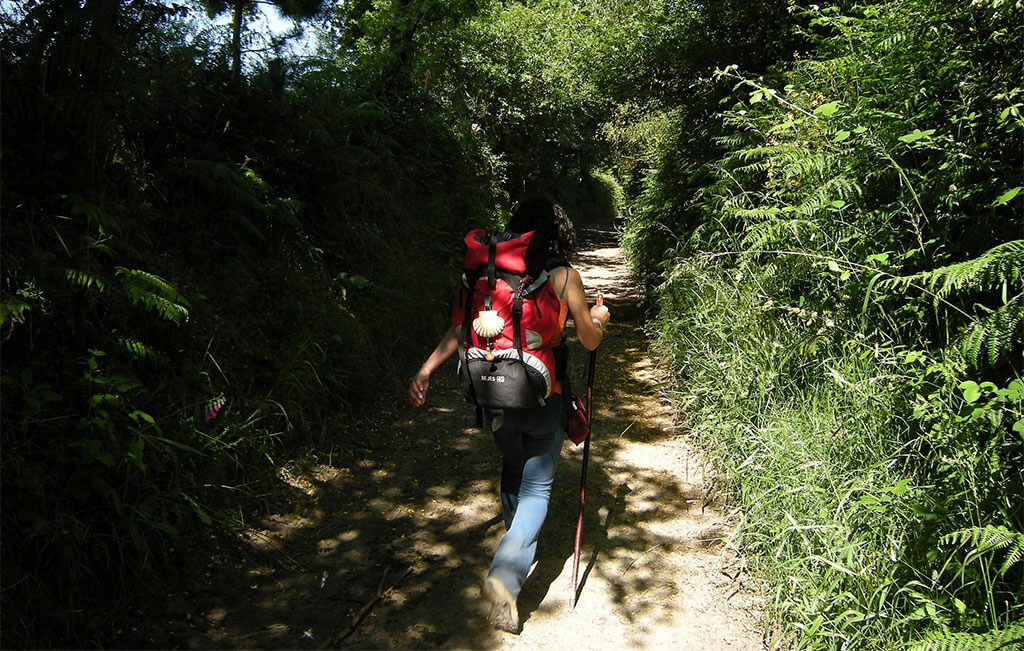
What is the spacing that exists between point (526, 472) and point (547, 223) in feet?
4.10

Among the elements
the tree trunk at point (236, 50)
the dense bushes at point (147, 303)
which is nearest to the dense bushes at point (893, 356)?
the dense bushes at point (147, 303)

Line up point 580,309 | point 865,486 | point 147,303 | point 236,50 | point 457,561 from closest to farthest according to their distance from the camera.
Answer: point 865,486, point 580,309, point 147,303, point 457,561, point 236,50

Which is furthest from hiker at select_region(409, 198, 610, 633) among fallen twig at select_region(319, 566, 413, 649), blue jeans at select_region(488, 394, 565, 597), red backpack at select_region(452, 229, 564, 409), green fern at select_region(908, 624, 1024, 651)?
green fern at select_region(908, 624, 1024, 651)

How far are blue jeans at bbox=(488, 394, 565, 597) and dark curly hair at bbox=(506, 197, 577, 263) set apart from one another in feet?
2.52

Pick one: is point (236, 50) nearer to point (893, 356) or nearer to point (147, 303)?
point (147, 303)

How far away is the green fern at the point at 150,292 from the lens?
134 inches

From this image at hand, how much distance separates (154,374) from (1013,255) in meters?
4.20

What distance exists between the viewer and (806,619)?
113 inches

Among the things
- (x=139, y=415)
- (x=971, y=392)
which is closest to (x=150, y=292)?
(x=139, y=415)

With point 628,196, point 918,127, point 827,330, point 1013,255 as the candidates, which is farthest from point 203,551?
point 628,196

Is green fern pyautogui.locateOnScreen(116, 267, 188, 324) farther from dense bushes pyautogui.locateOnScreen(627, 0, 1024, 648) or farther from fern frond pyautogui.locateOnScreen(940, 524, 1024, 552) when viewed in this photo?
fern frond pyautogui.locateOnScreen(940, 524, 1024, 552)

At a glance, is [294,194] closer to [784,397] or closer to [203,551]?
[203,551]

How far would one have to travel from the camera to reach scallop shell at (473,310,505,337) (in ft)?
9.97

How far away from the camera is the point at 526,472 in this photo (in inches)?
132
